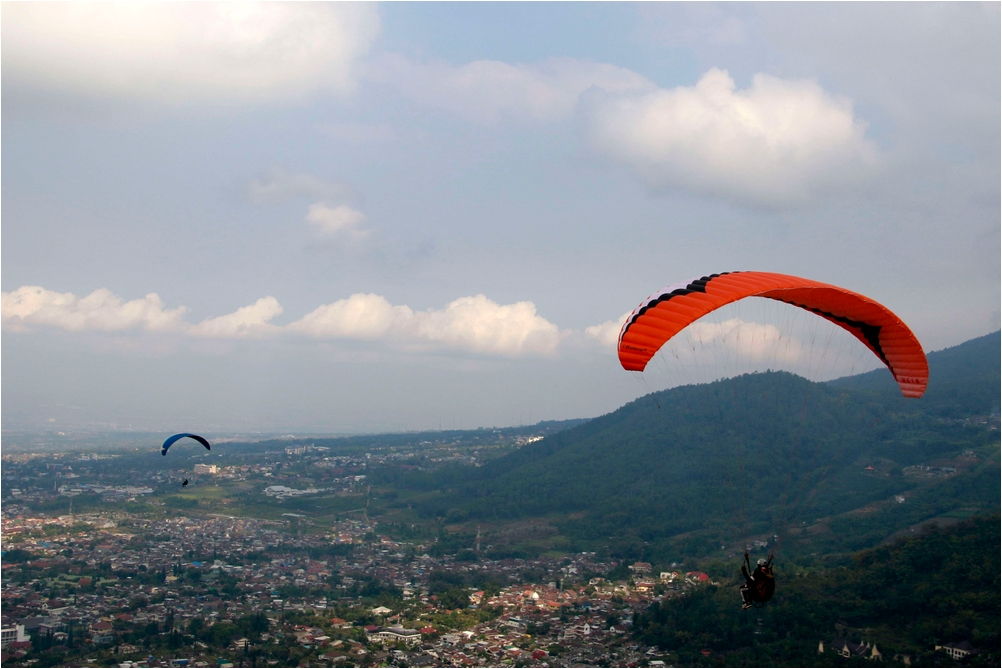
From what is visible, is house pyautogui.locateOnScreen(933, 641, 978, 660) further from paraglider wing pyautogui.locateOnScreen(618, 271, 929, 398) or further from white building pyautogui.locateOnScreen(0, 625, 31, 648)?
white building pyautogui.locateOnScreen(0, 625, 31, 648)

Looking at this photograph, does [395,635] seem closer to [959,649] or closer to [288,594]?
[288,594]

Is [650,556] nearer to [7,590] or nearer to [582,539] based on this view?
[582,539]

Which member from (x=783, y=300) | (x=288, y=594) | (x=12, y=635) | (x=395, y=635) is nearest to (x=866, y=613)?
(x=395, y=635)

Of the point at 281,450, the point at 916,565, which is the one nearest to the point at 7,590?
the point at 916,565

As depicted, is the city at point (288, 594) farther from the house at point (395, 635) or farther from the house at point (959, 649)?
the house at point (959, 649)

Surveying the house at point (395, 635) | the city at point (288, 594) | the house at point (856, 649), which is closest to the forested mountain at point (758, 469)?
the city at point (288, 594)

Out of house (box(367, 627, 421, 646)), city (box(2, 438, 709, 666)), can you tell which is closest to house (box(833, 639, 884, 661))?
city (box(2, 438, 709, 666))
